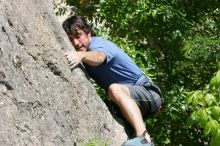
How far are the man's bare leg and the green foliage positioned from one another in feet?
1.56

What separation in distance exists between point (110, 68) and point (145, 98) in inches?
16.2

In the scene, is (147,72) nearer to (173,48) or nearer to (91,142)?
(173,48)

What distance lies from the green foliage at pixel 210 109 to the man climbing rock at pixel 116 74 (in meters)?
0.38

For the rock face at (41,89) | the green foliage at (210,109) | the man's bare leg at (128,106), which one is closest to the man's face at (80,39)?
the rock face at (41,89)

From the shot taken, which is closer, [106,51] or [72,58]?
[72,58]

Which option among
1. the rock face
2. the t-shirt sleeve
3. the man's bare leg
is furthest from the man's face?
the man's bare leg

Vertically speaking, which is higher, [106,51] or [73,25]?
[73,25]

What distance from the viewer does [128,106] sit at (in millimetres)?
4641

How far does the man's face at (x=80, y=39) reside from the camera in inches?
189

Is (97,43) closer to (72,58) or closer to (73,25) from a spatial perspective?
(73,25)

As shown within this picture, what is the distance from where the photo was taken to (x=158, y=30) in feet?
21.6

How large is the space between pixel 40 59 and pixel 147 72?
2132mm

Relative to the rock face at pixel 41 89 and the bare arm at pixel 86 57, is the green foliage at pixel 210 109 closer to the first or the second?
the rock face at pixel 41 89

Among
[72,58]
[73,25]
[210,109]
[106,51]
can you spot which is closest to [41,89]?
[72,58]
